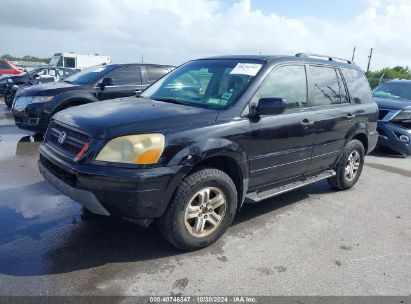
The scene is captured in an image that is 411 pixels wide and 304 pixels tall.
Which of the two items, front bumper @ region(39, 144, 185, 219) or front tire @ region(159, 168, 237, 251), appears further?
front tire @ region(159, 168, 237, 251)

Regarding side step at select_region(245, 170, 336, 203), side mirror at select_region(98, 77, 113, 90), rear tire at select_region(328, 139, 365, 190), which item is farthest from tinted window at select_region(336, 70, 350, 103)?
side mirror at select_region(98, 77, 113, 90)

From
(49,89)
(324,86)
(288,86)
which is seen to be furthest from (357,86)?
(49,89)

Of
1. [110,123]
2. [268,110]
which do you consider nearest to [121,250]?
[110,123]

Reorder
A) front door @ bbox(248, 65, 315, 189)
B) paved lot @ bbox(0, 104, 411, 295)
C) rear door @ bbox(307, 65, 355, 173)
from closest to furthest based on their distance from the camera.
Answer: paved lot @ bbox(0, 104, 411, 295)
front door @ bbox(248, 65, 315, 189)
rear door @ bbox(307, 65, 355, 173)

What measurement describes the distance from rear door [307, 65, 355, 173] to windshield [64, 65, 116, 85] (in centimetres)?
509

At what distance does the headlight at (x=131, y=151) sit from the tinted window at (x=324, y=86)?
94.9 inches

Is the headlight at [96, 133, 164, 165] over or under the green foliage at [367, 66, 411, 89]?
under

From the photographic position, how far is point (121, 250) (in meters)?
3.59

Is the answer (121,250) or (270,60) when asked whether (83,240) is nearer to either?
(121,250)

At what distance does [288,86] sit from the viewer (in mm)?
4461

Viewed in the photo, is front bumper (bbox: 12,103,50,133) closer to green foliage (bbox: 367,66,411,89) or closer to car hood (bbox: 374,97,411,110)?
car hood (bbox: 374,97,411,110)

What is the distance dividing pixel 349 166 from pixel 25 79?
14.6 m

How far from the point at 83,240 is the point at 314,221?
8.41 feet

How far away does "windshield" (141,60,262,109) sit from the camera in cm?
404
